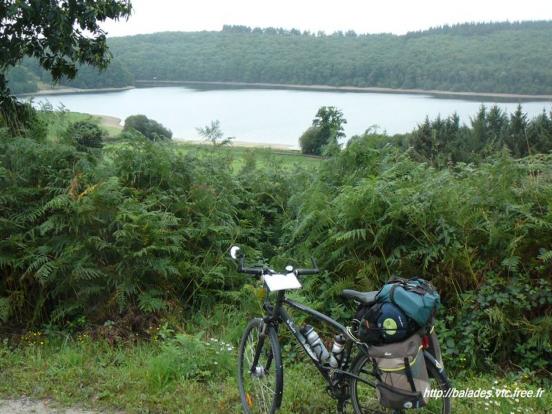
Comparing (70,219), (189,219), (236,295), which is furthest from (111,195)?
(236,295)

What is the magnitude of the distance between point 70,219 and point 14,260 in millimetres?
777

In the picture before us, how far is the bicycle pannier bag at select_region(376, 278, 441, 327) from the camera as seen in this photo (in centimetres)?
351

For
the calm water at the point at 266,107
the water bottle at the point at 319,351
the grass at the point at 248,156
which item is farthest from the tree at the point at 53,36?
the calm water at the point at 266,107

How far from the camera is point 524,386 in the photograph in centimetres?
496

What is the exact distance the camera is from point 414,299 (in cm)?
354

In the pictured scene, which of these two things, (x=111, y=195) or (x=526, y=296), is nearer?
(x=526, y=296)

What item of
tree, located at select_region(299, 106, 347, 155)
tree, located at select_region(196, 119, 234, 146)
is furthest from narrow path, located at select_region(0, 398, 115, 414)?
tree, located at select_region(196, 119, 234, 146)

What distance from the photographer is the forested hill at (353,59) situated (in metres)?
30.6

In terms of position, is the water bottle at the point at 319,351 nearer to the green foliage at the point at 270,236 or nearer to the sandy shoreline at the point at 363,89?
the green foliage at the point at 270,236

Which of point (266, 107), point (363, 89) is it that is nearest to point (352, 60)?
point (363, 89)

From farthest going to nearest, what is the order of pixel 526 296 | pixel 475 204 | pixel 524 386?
pixel 475 204 → pixel 526 296 → pixel 524 386

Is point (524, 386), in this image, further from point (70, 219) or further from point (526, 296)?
point (70, 219)

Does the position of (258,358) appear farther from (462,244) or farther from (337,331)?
(462,244)

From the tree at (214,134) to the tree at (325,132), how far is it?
1.51 m
